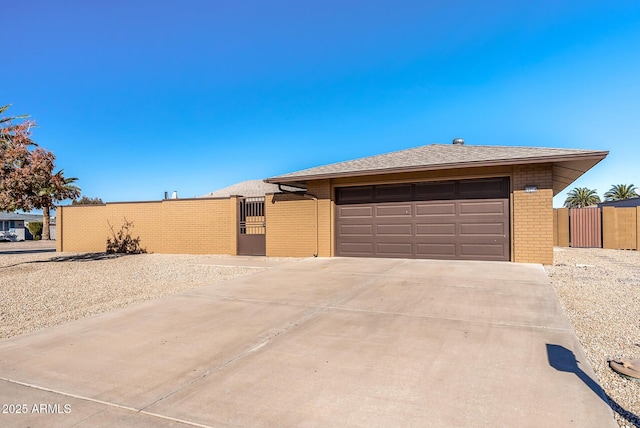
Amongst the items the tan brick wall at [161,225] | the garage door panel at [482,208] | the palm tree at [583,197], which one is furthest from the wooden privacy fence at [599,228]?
the palm tree at [583,197]

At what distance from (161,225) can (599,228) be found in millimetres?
22125

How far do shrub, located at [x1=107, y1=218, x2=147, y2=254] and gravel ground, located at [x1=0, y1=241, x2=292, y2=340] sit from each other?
3.98m

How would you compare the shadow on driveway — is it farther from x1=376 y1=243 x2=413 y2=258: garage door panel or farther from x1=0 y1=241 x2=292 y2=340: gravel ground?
x1=376 y1=243 x2=413 y2=258: garage door panel

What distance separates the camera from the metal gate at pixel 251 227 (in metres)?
14.6

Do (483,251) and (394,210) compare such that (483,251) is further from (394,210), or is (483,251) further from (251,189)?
(251,189)

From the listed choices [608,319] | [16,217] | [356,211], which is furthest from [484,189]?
[16,217]

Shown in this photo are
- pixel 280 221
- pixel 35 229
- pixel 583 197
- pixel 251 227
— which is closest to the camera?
pixel 280 221

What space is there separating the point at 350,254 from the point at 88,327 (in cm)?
886

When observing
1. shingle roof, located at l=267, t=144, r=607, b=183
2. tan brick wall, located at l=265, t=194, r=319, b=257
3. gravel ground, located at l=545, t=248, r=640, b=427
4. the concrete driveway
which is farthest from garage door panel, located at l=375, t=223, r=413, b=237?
the concrete driveway

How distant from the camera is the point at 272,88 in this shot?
19.1 metres

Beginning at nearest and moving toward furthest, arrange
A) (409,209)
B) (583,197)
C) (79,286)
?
(79,286), (409,209), (583,197)

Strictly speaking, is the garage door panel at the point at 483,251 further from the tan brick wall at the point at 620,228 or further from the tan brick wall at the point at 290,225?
the tan brick wall at the point at 620,228

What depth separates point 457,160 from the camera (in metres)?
10.5

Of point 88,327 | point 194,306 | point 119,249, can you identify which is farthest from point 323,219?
point 119,249
